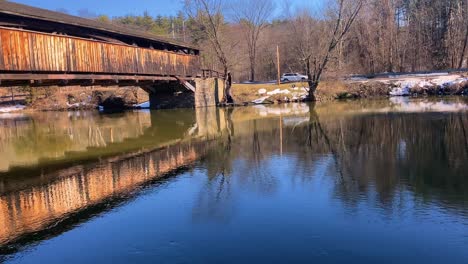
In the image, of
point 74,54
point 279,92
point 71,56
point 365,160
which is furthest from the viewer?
point 279,92

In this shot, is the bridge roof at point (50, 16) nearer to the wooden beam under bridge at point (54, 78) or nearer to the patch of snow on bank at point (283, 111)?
the wooden beam under bridge at point (54, 78)

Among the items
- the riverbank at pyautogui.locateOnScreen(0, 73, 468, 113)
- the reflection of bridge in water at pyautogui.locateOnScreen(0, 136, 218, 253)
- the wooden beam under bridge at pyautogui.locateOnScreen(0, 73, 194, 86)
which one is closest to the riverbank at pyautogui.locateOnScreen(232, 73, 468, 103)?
the riverbank at pyautogui.locateOnScreen(0, 73, 468, 113)

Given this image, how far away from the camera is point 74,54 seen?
808 inches

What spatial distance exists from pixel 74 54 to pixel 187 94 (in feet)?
60.1

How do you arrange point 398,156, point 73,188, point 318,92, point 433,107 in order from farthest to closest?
point 318,92 < point 433,107 < point 398,156 < point 73,188

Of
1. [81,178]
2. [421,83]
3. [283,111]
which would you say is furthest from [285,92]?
[81,178]

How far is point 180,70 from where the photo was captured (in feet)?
111

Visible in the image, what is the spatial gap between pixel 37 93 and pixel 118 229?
162 feet

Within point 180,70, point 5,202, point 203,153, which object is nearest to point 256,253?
point 5,202

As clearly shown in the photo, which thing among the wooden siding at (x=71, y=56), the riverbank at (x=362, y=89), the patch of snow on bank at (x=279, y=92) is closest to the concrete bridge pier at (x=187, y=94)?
the riverbank at (x=362, y=89)

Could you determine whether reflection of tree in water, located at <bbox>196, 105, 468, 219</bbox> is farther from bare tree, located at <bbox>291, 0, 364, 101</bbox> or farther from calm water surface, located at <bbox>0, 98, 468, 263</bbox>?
bare tree, located at <bbox>291, 0, 364, 101</bbox>

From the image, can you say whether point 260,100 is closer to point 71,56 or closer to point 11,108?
point 71,56

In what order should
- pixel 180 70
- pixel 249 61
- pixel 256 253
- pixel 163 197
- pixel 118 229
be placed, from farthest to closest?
pixel 249 61
pixel 180 70
pixel 163 197
pixel 118 229
pixel 256 253

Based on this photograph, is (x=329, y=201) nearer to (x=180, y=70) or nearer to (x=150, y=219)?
(x=150, y=219)
